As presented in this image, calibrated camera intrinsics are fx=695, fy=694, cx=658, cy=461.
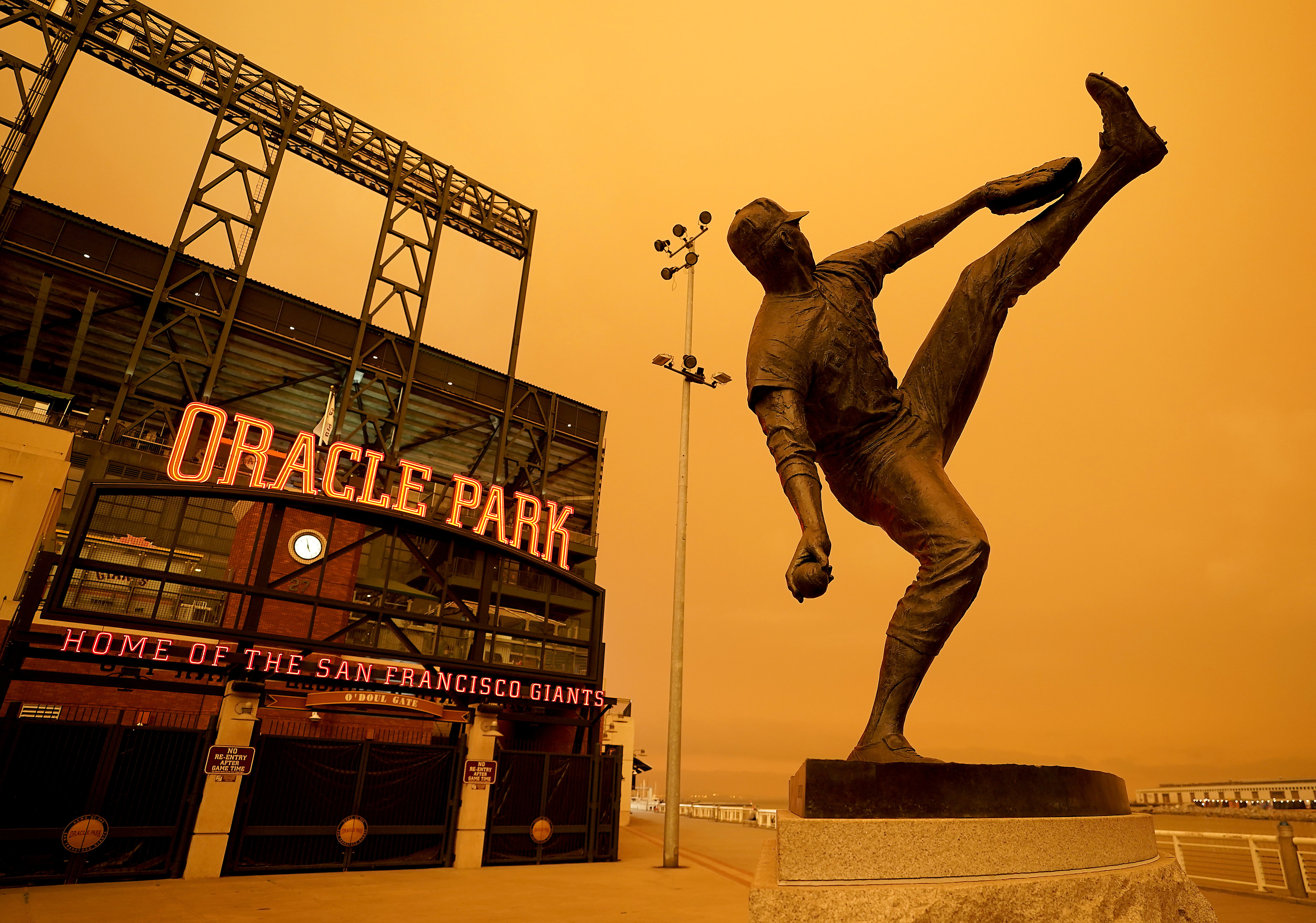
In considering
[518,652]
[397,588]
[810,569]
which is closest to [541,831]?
[810,569]

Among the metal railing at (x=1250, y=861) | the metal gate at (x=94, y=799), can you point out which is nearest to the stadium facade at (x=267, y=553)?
the metal gate at (x=94, y=799)

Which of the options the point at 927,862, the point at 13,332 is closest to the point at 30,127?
the point at 13,332

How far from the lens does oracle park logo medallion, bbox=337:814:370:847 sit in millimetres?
11047

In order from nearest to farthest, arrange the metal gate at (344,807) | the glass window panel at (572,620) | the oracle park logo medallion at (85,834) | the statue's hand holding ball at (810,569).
A: the statue's hand holding ball at (810,569) → the oracle park logo medallion at (85,834) → the metal gate at (344,807) → the glass window panel at (572,620)

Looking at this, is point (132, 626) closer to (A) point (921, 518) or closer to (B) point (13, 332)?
(A) point (921, 518)

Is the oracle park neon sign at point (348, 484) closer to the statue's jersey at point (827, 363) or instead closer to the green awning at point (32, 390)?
the green awning at point (32, 390)

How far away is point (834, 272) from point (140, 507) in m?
23.6

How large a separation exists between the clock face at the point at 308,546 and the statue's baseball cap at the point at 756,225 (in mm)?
18170

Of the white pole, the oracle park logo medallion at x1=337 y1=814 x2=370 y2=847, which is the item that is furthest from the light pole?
the oracle park logo medallion at x1=337 y1=814 x2=370 y2=847

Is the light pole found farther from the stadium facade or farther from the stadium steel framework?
the stadium steel framework

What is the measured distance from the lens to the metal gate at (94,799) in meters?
9.06

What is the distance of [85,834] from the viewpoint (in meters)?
9.27

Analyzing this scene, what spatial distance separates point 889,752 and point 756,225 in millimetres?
2216

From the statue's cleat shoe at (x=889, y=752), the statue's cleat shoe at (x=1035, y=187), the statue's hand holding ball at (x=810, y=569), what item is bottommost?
the statue's cleat shoe at (x=889, y=752)
